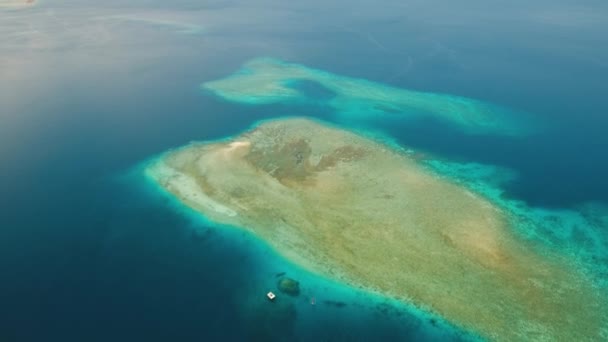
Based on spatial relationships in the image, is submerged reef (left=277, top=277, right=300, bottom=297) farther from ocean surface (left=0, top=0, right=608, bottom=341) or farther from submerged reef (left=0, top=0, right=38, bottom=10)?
submerged reef (left=0, top=0, right=38, bottom=10)

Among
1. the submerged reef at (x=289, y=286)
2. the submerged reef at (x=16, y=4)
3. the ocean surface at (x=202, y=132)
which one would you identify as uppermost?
the submerged reef at (x=16, y=4)

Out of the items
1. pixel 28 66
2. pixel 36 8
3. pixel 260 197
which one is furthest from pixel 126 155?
pixel 36 8

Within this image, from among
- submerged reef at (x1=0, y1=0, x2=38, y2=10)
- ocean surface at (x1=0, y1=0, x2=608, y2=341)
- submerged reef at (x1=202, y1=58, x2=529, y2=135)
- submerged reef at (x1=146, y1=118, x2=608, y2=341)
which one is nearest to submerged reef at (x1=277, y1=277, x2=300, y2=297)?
ocean surface at (x1=0, y1=0, x2=608, y2=341)

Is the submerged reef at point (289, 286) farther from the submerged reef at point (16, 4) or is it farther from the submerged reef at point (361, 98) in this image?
the submerged reef at point (16, 4)

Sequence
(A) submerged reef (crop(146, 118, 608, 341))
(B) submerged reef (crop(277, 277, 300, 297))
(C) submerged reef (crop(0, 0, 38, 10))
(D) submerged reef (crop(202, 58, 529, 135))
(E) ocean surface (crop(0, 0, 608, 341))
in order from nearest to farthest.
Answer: (E) ocean surface (crop(0, 0, 608, 341)), (A) submerged reef (crop(146, 118, 608, 341)), (B) submerged reef (crop(277, 277, 300, 297)), (D) submerged reef (crop(202, 58, 529, 135)), (C) submerged reef (crop(0, 0, 38, 10))

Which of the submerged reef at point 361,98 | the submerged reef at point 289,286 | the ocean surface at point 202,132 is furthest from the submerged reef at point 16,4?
the submerged reef at point 289,286

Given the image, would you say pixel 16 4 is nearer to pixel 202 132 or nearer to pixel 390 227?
pixel 202 132

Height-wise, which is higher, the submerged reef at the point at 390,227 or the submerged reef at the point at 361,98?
the submerged reef at the point at 361,98
